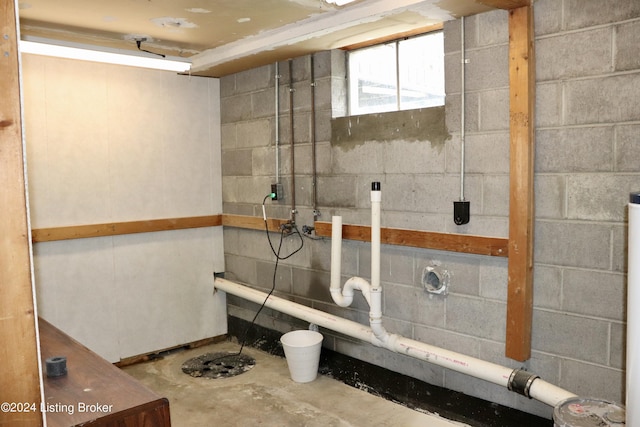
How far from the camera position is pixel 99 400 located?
158 centimetres

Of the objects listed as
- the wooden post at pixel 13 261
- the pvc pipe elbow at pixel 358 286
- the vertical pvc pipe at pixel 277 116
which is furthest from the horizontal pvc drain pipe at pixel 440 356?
the wooden post at pixel 13 261

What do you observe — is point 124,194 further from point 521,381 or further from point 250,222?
point 521,381

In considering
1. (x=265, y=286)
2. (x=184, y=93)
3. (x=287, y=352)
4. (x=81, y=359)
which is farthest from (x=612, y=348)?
(x=184, y=93)

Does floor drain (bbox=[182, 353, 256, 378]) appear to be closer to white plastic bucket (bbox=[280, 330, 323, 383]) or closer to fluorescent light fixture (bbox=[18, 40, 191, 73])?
white plastic bucket (bbox=[280, 330, 323, 383])

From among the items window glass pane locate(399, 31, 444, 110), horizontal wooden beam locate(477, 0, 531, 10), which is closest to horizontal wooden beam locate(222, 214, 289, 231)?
window glass pane locate(399, 31, 444, 110)

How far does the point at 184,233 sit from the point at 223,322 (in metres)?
0.89

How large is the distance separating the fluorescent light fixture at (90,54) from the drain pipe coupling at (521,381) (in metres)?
2.74

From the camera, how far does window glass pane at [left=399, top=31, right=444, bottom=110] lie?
3025 mm

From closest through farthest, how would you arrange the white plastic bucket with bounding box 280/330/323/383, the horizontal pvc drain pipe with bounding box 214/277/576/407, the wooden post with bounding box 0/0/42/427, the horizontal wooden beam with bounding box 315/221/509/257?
the wooden post with bounding box 0/0/42/427 → the horizontal pvc drain pipe with bounding box 214/277/576/407 → the horizontal wooden beam with bounding box 315/221/509/257 → the white plastic bucket with bounding box 280/330/323/383

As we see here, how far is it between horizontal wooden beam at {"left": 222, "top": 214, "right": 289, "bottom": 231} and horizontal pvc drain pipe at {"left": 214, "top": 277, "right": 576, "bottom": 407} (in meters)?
0.53

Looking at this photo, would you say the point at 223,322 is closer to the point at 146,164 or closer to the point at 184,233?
the point at 184,233

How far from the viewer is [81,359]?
74.3 inches

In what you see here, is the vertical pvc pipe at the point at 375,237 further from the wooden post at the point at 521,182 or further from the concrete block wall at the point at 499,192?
the wooden post at the point at 521,182

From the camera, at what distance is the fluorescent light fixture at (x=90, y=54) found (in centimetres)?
289
